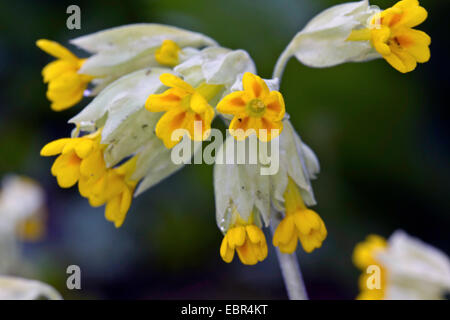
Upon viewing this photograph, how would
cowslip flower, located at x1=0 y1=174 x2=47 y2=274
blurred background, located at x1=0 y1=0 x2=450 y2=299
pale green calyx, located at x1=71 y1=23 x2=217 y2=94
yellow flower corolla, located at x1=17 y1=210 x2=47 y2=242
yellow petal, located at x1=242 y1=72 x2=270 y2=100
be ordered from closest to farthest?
1. yellow petal, located at x1=242 y1=72 x2=270 y2=100
2. pale green calyx, located at x1=71 y1=23 x2=217 y2=94
3. cowslip flower, located at x1=0 y1=174 x2=47 y2=274
4. blurred background, located at x1=0 y1=0 x2=450 y2=299
5. yellow flower corolla, located at x1=17 y1=210 x2=47 y2=242

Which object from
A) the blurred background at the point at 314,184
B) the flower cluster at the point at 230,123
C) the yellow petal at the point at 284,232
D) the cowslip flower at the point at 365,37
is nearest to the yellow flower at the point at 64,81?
the flower cluster at the point at 230,123

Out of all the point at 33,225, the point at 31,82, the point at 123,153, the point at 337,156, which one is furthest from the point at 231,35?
the point at 123,153

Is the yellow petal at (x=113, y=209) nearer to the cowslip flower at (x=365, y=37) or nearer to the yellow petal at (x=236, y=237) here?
the yellow petal at (x=236, y=237)

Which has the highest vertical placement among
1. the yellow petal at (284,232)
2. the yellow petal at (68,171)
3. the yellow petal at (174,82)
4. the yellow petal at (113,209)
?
the yellow petal at (174,82)

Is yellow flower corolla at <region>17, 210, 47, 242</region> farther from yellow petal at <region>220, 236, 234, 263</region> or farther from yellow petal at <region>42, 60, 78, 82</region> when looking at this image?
yellow petal at <region>220, 236, 234, 263</region>

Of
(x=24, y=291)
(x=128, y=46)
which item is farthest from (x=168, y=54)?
(x=24, y=291)

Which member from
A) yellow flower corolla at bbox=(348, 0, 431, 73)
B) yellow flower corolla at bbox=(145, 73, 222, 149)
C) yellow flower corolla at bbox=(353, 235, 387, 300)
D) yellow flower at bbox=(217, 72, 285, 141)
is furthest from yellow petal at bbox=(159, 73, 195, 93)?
yellow flower corolla at bbox=(353, 235, 387, 300)
